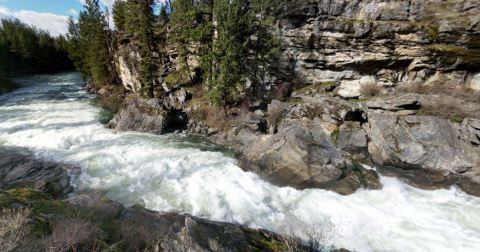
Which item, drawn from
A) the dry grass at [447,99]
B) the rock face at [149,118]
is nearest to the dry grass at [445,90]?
the dry grass at [447,99]

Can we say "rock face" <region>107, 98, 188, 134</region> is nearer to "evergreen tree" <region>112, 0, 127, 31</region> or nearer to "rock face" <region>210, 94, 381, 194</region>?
"rock face" <region>210, 94, 381, 194</region>

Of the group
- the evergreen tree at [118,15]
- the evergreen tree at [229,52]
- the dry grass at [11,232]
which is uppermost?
the evergreen tree at [118,15]

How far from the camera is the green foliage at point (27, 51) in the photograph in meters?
59.9

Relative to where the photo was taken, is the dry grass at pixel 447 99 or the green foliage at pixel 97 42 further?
the green foliage at pixel 97 42

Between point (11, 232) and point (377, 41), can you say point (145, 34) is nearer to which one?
point (377, 41)

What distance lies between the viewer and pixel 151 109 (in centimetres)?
2306

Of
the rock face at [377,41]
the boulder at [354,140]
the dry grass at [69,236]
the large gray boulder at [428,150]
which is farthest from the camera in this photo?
the rock face at [377,41]

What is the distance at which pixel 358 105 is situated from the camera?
64.9ft

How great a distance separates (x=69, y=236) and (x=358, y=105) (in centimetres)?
1919

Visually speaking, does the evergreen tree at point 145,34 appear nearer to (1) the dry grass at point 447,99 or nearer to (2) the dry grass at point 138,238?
(2) the dry grass at point 138,238

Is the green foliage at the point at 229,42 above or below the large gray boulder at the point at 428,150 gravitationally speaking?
above

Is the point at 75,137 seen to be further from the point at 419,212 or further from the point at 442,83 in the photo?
the point at 442,83

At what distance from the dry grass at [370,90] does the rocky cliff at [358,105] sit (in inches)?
3.4

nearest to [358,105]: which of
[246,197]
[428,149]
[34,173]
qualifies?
[428,149]
